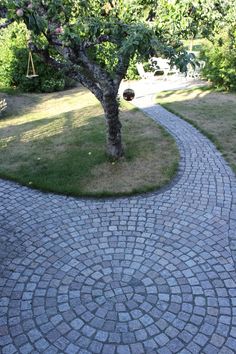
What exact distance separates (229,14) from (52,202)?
18.2 ft

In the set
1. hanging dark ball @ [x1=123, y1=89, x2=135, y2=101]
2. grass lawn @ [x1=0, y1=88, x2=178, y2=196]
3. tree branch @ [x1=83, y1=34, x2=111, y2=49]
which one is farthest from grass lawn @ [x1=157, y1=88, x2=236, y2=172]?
tree branch @ [x1=83, y1=34, x2=111, y2=49]

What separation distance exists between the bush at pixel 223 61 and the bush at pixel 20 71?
716 centimetres

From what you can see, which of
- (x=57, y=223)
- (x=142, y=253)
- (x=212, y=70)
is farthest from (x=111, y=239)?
(x=212, y=70)

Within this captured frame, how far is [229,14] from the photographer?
7.88 meters

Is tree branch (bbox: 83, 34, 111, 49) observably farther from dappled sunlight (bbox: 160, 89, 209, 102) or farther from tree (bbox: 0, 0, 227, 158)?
dappled sunlight (bbox: 160, 89, 209, 102)

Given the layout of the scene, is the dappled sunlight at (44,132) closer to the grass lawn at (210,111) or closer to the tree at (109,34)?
the tree at (109,34)

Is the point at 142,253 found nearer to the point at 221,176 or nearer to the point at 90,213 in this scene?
the point at 90,213

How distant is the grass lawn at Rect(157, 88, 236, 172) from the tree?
3.34 meters

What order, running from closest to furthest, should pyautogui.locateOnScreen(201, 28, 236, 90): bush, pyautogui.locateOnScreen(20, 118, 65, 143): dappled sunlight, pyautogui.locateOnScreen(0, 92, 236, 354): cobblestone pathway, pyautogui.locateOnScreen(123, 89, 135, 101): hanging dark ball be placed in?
pyautogui.locateOnScreen(0, 92, 236, 354): cobblestone pathway → pyautogui.locateOnScreen(20, 118, 65, 143): dappled sunlight → pyautogui.locateOnScreen(123, 89, 135, 101): hanging dark ball → pyautogui.locateOnScreen(201, 28, 236, 90): bush

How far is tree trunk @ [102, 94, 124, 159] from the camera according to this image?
788 cm

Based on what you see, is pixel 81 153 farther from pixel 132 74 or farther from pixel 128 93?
pixel 132 74

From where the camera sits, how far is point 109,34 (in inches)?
264

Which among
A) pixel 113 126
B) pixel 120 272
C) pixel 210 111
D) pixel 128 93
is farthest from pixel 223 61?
pixel 120 272

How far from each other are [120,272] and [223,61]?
14056 millimetres
